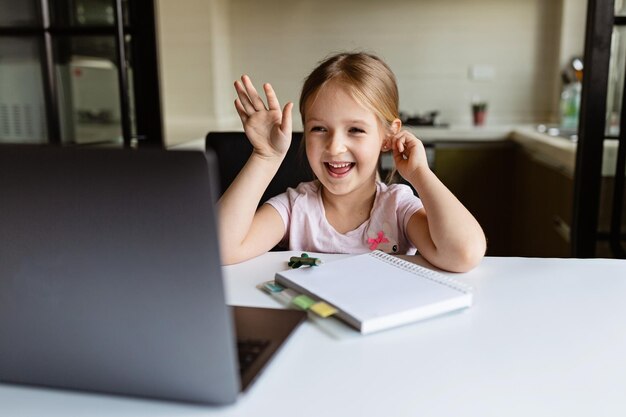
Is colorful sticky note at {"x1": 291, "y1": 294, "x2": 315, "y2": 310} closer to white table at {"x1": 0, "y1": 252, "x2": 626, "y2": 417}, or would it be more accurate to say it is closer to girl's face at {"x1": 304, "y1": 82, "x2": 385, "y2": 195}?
white table at {"x1": 0, "y1": 252, "x2": 626, "y2": 417}

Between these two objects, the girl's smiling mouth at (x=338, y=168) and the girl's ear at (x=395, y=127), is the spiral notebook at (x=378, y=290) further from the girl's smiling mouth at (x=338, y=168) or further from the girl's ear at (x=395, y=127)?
the girl's ear at (x=395, y=127)

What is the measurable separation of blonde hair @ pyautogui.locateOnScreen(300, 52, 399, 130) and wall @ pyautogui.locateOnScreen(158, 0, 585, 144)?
6.80 ft

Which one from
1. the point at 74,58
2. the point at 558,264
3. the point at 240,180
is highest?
the point at 74,58

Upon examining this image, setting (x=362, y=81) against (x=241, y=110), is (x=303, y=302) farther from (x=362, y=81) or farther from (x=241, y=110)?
(x=362, y=81)

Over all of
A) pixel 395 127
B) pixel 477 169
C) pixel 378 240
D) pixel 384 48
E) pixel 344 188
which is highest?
pixel 384 48

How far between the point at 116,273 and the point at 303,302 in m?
0.32

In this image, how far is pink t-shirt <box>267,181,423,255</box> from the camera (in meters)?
1.20

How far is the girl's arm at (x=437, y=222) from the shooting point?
940 millimetres

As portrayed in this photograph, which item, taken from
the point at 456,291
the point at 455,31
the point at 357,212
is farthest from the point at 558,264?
the point at 455,31

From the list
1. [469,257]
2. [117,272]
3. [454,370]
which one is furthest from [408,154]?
[117,272]

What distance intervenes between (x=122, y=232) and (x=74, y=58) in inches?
79.3

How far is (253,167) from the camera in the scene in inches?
43.1

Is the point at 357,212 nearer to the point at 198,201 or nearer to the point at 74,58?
the point at 198,201

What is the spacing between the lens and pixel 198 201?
1.49 ft
